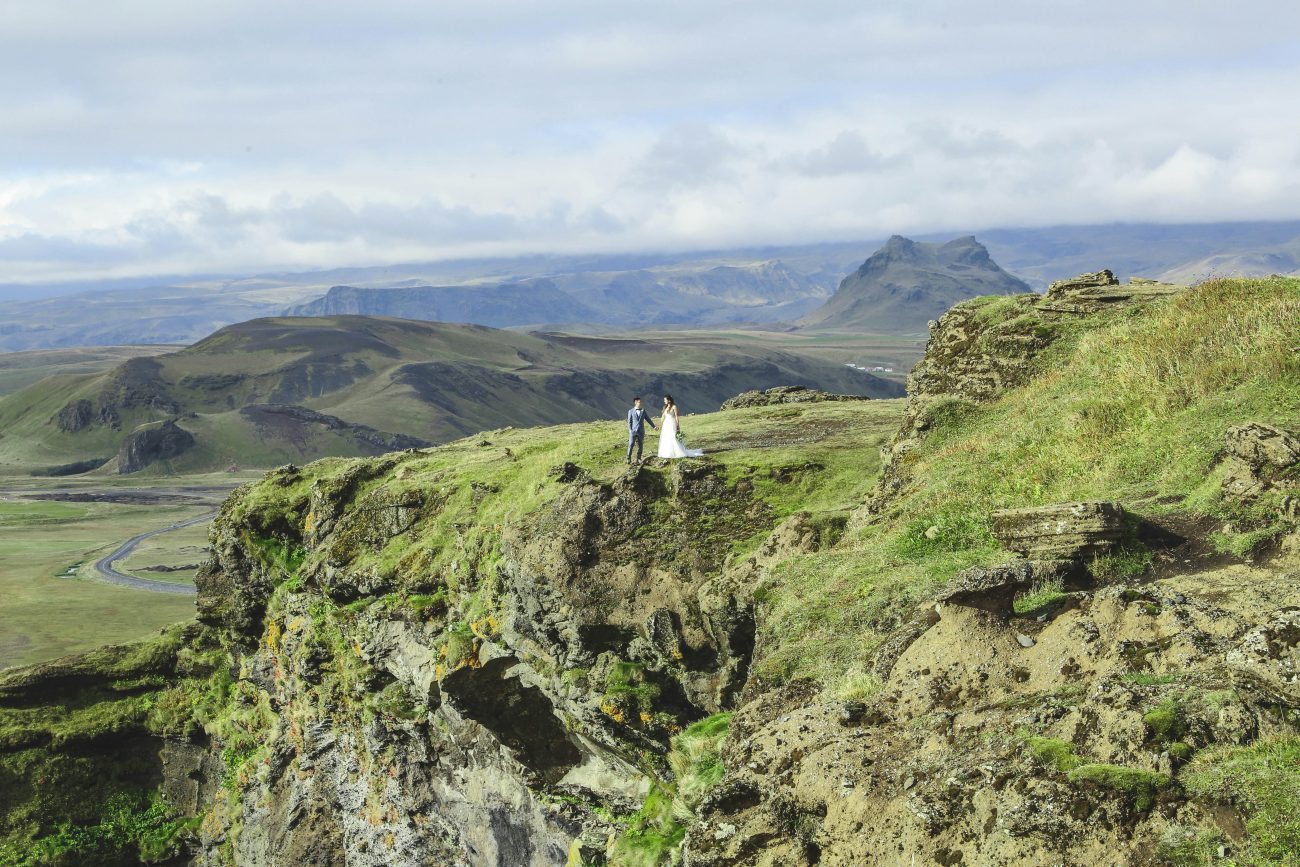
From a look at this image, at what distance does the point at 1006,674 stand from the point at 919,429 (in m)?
19.2

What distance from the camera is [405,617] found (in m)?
44.5

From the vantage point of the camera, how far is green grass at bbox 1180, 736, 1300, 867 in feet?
35.1

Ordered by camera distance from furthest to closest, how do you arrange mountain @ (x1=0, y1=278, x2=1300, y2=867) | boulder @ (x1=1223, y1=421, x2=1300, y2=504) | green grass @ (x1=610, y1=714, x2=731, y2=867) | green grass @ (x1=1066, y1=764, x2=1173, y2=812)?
1. green grass @ (x1=610, y1=714, x2=731, y2=867)
2. boulder @ (x1=1223, y1=421, x2=1300, y2=504)
3. mountain @ (x1=0, y1=278, x2=1300, y2=867)
4. green grass @ (x1=1066, y1=764, x2=1173, y2=812)

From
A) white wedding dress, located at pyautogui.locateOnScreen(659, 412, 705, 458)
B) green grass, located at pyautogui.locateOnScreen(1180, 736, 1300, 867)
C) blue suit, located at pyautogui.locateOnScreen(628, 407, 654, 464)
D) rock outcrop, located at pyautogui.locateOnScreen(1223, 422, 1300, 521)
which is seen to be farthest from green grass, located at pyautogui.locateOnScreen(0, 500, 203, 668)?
green grass, located at pyautogui.locateOnScreen(1180, 736, 1300, 867)

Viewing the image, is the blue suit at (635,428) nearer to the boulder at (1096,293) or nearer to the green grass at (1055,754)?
the boulder at (1096,293)

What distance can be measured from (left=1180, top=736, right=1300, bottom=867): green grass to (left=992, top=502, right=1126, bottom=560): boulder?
744 cm

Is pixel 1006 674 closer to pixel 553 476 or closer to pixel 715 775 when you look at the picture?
pixel 715 775

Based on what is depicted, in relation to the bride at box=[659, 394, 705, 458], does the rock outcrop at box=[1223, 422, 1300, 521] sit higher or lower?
higher

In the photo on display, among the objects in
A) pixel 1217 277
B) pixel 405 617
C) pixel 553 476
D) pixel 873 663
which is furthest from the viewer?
pixel 405 617

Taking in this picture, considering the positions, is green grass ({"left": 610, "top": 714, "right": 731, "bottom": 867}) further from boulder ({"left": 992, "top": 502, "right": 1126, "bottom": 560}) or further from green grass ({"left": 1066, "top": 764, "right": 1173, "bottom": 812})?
green grass ({"left": 1066, "top": 764, "right": 1173, "bottom": 812})

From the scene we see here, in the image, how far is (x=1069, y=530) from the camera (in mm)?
19453

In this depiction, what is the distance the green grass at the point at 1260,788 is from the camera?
10711 mm

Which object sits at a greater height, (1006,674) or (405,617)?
(1006,674)

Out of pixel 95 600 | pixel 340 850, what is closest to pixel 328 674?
pixel 340 850
